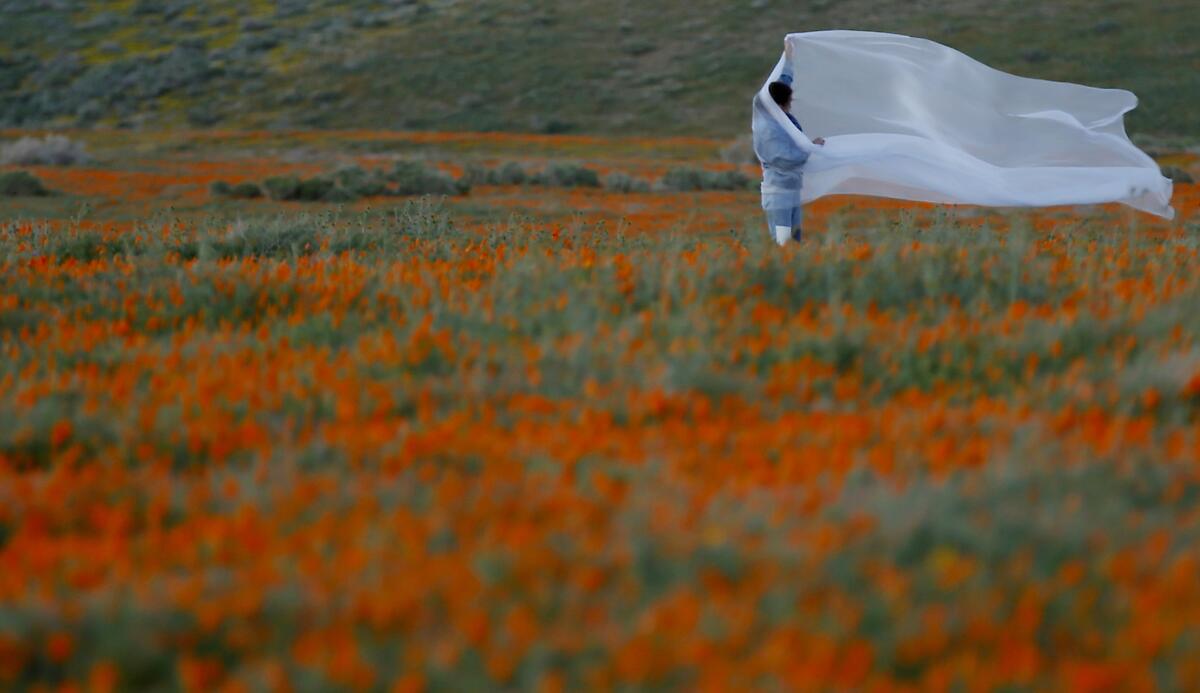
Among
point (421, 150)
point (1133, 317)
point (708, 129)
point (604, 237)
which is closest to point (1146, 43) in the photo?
point (708, 129)

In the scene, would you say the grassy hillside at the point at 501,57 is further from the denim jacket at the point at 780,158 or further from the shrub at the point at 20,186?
the denim jacket at the point at 780,158

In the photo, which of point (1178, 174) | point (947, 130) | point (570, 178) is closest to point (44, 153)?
point (570, 178)

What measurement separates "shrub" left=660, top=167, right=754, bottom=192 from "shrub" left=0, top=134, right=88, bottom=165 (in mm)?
16135

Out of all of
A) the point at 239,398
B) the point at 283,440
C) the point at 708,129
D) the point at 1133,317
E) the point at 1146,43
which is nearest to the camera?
the point at 283,440

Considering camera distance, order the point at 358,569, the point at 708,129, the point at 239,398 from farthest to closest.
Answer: the point at 708,129 → the point at 239,398 → the point at 358,569

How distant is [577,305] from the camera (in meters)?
5.92

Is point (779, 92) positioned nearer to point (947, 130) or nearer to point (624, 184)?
point (947, 130)

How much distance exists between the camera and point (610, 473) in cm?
378

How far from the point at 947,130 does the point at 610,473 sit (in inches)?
306

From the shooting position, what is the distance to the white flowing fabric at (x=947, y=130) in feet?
32.0

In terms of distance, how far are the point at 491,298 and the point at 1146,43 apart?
52.2 metres

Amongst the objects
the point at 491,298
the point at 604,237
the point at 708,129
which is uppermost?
the point at 491,298

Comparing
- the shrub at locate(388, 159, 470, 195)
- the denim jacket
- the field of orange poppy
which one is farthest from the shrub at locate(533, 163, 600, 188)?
the field of orange poppy

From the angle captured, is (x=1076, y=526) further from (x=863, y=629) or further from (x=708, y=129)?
(x=708, y=129)
